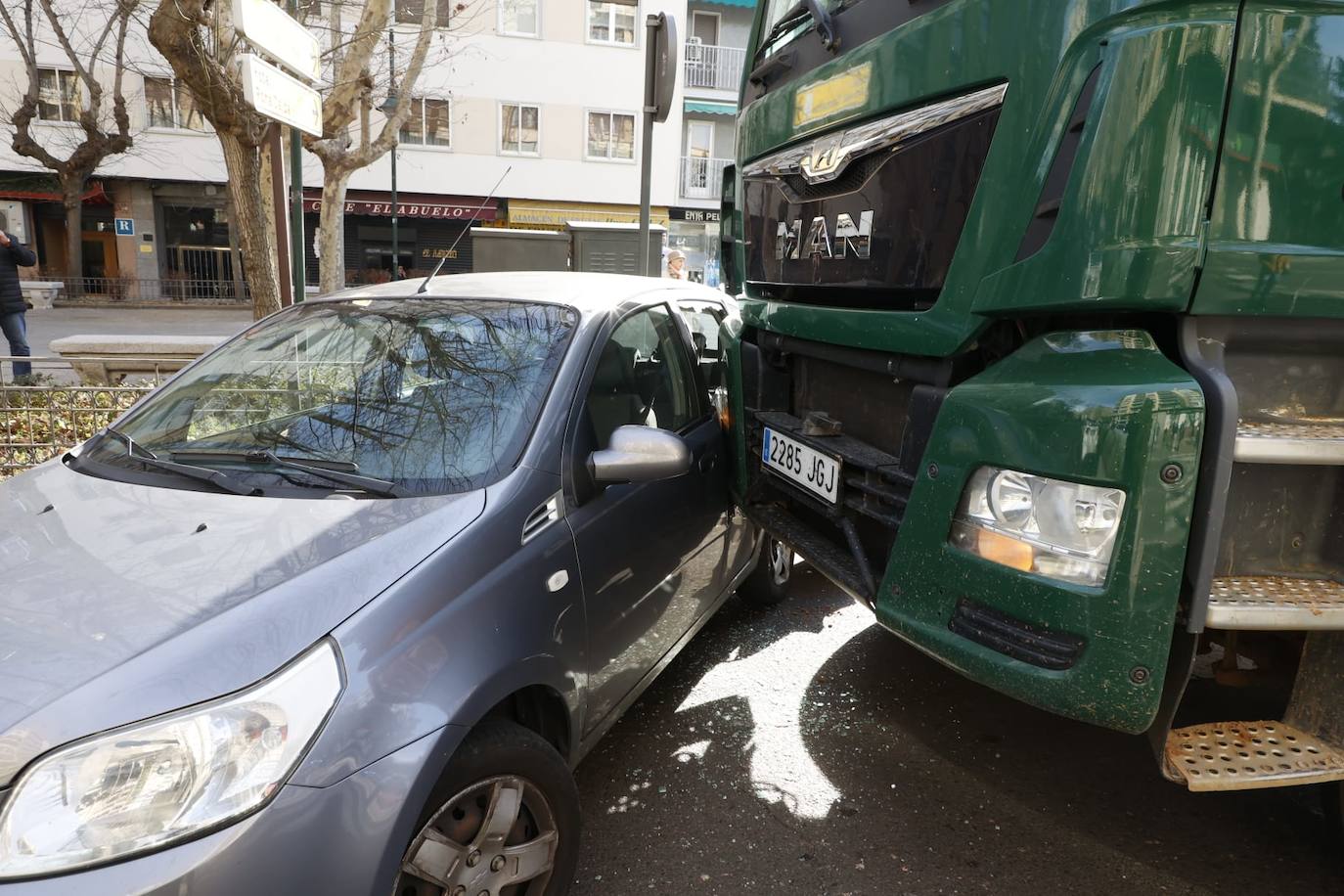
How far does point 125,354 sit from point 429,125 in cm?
2016

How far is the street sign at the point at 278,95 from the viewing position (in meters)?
4.61

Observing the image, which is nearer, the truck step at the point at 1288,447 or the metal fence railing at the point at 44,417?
the truck step at the point at 1288,447

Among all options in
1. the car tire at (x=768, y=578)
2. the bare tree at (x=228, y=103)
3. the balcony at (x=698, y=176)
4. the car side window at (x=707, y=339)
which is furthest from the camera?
the balcony at (x=698, y=176)

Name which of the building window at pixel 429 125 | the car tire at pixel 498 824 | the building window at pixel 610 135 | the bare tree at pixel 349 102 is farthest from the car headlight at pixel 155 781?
the building window at pixel 429 125

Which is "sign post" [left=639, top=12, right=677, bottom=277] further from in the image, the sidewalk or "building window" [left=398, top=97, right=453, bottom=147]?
"building window" [left=398, top=97, right=453, bottom=147]

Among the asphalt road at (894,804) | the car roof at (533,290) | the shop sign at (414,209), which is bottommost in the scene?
the asphalt road at (894,804)

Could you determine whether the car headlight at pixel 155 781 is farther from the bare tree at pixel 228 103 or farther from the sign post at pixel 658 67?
the bare tree at pixel 228 103

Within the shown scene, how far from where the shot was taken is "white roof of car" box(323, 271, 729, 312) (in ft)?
9.59

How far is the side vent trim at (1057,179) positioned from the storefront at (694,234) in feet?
83.7

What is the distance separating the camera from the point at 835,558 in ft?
9.46

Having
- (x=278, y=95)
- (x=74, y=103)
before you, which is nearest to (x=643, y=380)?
(x=278, y=95)

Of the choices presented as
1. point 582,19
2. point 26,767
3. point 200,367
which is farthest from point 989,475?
point 582,19

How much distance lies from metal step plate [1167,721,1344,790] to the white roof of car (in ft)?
6.70

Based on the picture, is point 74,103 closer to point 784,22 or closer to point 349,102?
point 349,102
